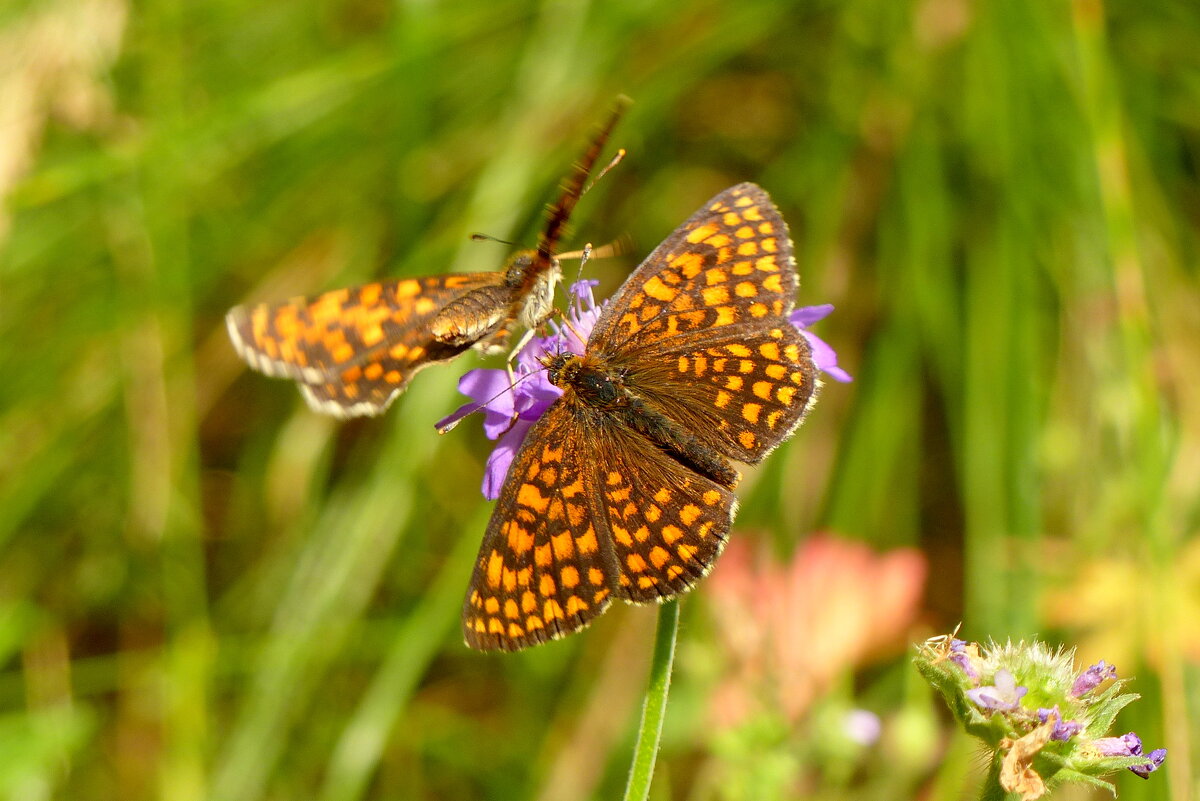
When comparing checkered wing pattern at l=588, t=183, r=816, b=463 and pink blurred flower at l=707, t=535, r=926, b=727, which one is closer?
checkered wing pattern at l=588, t=183, r=816, b=463

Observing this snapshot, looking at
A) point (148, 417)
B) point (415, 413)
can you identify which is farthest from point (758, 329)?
point (148, 417)

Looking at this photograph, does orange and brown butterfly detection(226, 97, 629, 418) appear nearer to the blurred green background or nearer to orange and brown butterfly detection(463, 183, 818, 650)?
orange and brown butterfly detection(463, 183, 818, 650)

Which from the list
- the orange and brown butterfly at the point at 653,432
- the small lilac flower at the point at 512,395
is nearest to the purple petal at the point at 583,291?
the small lilac flower at the point at 512,395

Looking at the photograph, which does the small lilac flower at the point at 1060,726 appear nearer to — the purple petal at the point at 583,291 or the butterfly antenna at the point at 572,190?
the butterfly antenna at the point at 572,190

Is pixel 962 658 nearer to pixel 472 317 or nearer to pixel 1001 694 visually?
pixel 1001 694

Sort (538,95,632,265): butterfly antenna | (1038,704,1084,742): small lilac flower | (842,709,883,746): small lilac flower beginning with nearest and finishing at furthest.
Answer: (1038,704,1084,742): small lilac flower → (538,95,632,265): butterfly antenna → (842,709,883,746): small lilac flower

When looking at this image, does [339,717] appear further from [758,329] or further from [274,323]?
[758,329]

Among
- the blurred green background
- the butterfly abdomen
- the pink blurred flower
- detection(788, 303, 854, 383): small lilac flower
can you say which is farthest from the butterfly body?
the blurred green background
